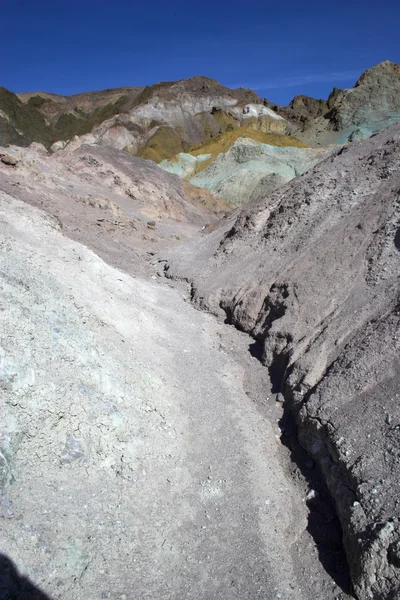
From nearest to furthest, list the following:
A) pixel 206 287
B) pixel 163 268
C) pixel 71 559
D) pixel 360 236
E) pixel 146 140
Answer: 1. pixel 71 559
2. pixel 360 236
3. pixel 206 287
4. pixel 163 268
5. pixel 146 140

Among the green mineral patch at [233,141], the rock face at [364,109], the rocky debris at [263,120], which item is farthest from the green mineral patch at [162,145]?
the rock face at [364,109]

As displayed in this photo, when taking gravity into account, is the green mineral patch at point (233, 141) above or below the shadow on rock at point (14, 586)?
above

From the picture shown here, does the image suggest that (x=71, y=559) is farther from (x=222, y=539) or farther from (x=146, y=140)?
(x=146, y=140)

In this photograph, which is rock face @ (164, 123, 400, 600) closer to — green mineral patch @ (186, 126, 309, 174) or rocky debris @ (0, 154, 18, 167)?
rocky debris @ (0, 154, 18, 167)

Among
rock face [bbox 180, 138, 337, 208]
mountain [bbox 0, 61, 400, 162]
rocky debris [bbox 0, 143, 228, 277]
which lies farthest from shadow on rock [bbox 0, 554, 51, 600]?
mountain [bbox 0, 61, 400, 162]

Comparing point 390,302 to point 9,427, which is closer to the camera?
point 9,427

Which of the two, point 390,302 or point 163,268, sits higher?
point 390,302

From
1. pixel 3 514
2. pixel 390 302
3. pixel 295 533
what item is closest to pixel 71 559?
pixel 3 514

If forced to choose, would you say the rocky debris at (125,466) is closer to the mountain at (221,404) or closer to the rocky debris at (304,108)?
the mountain at (221,404)
